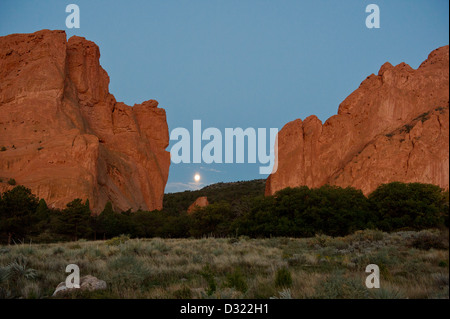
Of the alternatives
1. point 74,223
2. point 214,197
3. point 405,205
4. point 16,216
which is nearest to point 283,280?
point 16,216

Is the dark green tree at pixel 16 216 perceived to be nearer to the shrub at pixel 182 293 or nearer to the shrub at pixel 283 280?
the shrub at pixel 182 293

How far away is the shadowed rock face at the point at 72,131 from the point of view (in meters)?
49.7

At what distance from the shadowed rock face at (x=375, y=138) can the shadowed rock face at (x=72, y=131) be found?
30.1 m

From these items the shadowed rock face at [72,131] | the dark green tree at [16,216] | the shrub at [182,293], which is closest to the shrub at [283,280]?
the shrub at [182,293]

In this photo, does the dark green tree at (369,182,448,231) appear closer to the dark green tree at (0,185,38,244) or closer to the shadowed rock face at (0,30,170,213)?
the dark green tree at (0,185,38,244)

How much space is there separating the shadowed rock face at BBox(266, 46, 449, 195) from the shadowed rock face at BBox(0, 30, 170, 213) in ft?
98.7

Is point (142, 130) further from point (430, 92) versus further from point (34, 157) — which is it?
point (430, 92)

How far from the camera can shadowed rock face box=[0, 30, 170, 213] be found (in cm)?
4972

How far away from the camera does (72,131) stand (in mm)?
54688

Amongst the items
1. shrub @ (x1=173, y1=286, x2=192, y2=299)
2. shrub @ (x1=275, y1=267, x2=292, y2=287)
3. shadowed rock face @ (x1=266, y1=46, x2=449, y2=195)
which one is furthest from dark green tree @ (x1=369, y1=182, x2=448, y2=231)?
shrub @ (x1=173, y1=286, x2=192, y2=299)

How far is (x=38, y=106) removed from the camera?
56969 mm

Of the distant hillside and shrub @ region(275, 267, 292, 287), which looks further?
the distant hillside

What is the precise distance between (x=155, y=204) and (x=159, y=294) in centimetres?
7086
